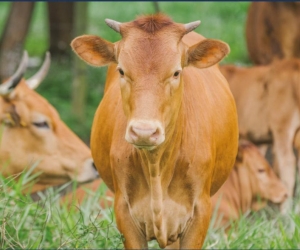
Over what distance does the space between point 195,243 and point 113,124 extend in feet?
2.89

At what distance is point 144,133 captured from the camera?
4.65 m

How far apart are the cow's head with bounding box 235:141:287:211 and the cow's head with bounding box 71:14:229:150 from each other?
4300mm

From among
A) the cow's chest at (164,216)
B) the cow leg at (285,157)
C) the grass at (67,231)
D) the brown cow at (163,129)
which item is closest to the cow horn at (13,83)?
the grass at (67,231)

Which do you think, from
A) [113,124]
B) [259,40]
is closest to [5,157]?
[113,124]

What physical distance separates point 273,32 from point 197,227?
21.1 feet

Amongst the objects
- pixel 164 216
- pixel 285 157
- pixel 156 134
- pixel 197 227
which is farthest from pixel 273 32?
pixel 156 134

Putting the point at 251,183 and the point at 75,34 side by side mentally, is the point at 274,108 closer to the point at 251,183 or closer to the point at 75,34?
the point at 251,183

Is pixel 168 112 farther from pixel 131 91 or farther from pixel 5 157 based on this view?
pixel 5 157

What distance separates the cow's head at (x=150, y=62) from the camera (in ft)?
15.6

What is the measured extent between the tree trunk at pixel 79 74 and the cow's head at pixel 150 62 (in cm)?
640

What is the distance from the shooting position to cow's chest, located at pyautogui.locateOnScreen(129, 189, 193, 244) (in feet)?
17.9

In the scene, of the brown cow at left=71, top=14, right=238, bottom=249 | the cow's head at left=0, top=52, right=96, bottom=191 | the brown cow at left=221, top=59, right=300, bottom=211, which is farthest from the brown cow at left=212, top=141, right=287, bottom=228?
the brown cow at left=71, top=14, right=238, bottom=249

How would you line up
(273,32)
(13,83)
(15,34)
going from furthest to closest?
(273,32), (15,34), (13,83)

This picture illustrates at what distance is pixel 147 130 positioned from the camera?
4.66 m
